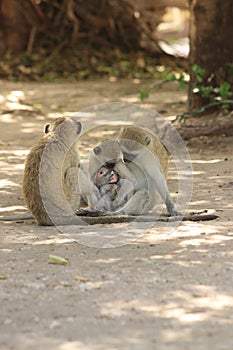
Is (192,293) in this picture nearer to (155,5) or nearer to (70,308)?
(70,308)

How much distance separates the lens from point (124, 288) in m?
4.56

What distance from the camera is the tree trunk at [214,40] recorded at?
9766mm

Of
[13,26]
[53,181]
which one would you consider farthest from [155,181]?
[13,26]

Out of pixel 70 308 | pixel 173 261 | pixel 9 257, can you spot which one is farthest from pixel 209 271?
pixel 9 257

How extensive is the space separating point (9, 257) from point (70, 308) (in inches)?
44.3

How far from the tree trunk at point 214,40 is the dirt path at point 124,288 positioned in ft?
9.52

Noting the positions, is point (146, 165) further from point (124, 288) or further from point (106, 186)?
point (124, 288)

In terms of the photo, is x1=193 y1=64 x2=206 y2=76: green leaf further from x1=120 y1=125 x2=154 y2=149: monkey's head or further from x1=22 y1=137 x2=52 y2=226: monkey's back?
x1=22 y1=137 x2=52 y2=226: monkey's back

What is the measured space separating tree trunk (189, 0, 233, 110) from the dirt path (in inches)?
114

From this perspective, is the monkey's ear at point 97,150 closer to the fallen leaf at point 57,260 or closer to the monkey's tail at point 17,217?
the monkey's tail at point 17,217

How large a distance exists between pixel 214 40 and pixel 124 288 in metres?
5.87

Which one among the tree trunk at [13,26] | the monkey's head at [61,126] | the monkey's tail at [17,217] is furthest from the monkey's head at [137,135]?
the tree trunk at [13,26]

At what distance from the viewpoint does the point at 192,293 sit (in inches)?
175

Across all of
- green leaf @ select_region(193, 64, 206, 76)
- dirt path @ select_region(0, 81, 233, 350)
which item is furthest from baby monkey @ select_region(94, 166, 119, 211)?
green leaf @ select_region(193, 64, 206, 76)
